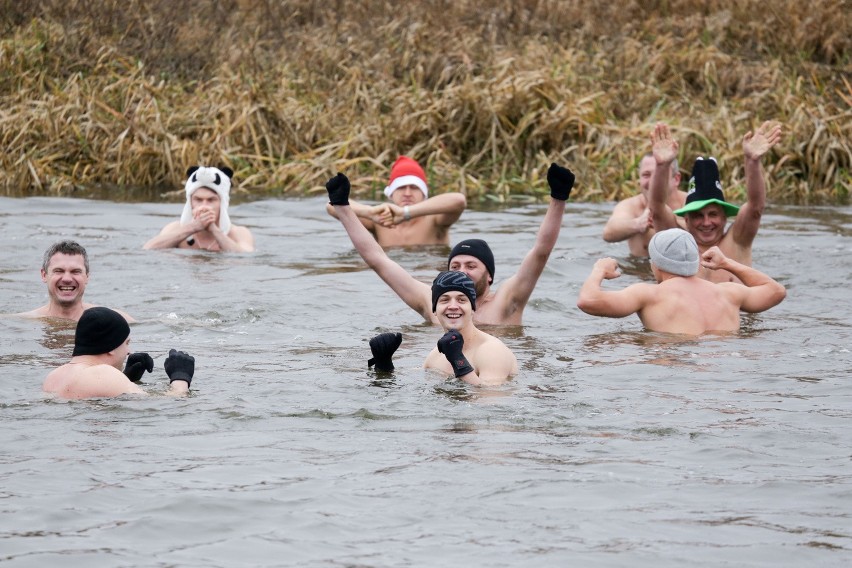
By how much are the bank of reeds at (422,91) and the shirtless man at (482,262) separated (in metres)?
8.44

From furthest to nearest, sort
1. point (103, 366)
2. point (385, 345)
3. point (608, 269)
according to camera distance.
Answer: point (608, 269) < point (385, 345) < point (103, 366)

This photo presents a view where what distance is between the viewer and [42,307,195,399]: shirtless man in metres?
7.91

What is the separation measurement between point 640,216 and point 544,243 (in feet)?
14.3

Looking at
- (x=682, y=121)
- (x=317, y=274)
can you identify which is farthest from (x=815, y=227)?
(x=317, y=274)

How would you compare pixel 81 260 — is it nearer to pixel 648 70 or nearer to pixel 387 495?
pixel 387 495

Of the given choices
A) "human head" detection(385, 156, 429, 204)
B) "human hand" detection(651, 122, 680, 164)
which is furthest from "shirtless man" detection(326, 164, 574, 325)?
"human head" detection(385, 156, 429, 204)

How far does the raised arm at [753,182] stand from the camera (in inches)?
433

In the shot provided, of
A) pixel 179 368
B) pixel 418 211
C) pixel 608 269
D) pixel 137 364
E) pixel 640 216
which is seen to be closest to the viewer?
pixel 179 368

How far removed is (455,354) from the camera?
26.5ft

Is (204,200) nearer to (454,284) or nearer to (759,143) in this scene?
(759,143)

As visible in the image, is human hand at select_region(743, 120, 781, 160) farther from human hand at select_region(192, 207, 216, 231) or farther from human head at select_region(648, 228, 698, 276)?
human hand at select_region(192, 207, 216, 231)

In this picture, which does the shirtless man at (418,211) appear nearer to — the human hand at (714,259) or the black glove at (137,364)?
the human hand at (714,259)

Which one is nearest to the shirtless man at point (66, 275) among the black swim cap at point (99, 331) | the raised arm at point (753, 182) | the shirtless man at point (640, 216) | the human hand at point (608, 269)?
the black swim cap at point (99, 331)

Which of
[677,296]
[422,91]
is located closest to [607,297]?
[677,296]
